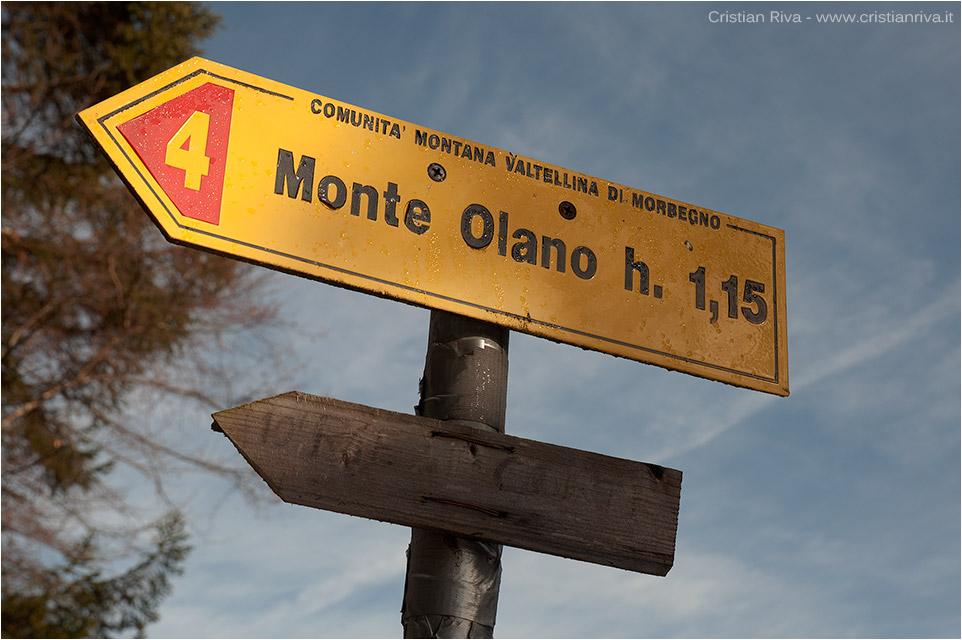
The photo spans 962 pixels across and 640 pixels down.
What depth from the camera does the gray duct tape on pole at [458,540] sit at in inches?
70.7

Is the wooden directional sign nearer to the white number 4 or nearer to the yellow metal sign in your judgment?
the yellow metal sign

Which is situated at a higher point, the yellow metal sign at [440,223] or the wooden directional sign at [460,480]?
the yellow metal sign at [440,223]

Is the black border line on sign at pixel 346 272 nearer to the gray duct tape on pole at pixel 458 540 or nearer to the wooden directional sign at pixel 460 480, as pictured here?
the gray duct tape on pole at pixel 458 540

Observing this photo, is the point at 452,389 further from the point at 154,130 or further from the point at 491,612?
the point at 154,130

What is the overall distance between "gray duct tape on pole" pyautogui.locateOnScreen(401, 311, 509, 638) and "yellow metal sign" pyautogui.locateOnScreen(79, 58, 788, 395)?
0.09m

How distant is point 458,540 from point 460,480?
4.6 inches

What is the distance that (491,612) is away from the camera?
1.84 metres

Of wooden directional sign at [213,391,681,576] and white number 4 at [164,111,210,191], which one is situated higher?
white number 4 at [164,111,210,191]

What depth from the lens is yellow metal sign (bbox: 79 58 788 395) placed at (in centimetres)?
181

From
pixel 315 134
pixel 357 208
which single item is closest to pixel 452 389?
pixel 357 208

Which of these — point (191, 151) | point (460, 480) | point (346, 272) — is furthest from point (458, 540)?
point (191, 151)

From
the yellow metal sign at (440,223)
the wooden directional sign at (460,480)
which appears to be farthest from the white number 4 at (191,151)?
the wooden directional sign at (460,480)

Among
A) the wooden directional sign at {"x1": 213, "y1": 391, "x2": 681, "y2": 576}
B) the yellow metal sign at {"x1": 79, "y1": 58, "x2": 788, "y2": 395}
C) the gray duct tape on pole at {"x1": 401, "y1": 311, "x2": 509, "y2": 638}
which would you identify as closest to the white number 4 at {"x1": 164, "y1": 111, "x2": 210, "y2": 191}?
the yellow metal sign at {"x1": 79, "y1": 58, "x2": 788, "y2": 395}

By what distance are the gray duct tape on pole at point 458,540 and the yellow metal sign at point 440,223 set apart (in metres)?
0.09
